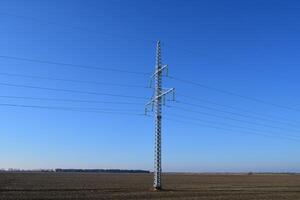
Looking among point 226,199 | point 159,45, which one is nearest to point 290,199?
point 226,199

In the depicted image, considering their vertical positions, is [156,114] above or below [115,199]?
above

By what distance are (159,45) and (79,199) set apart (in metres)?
27.7

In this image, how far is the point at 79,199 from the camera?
3931 centimetres

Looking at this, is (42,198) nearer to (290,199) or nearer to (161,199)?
(161,199)

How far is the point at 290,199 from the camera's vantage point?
41875 millimetres

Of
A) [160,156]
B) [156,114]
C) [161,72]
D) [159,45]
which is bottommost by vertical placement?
[160,156]

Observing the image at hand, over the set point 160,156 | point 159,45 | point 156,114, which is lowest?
point 160,156

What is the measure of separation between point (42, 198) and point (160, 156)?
1832cm

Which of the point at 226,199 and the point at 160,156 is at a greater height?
the point at 160,156

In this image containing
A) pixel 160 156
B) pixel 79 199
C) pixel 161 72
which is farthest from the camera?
pixel 161 72

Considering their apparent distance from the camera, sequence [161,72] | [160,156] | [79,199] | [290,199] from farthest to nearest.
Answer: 1. [161,72]
2. [160,156]
3. [290,199]
4. [79,199]

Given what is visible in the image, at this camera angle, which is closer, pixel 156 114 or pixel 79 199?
pixel 79 199

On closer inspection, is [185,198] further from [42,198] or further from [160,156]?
[160,156]

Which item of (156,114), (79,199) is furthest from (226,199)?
(156,114)
